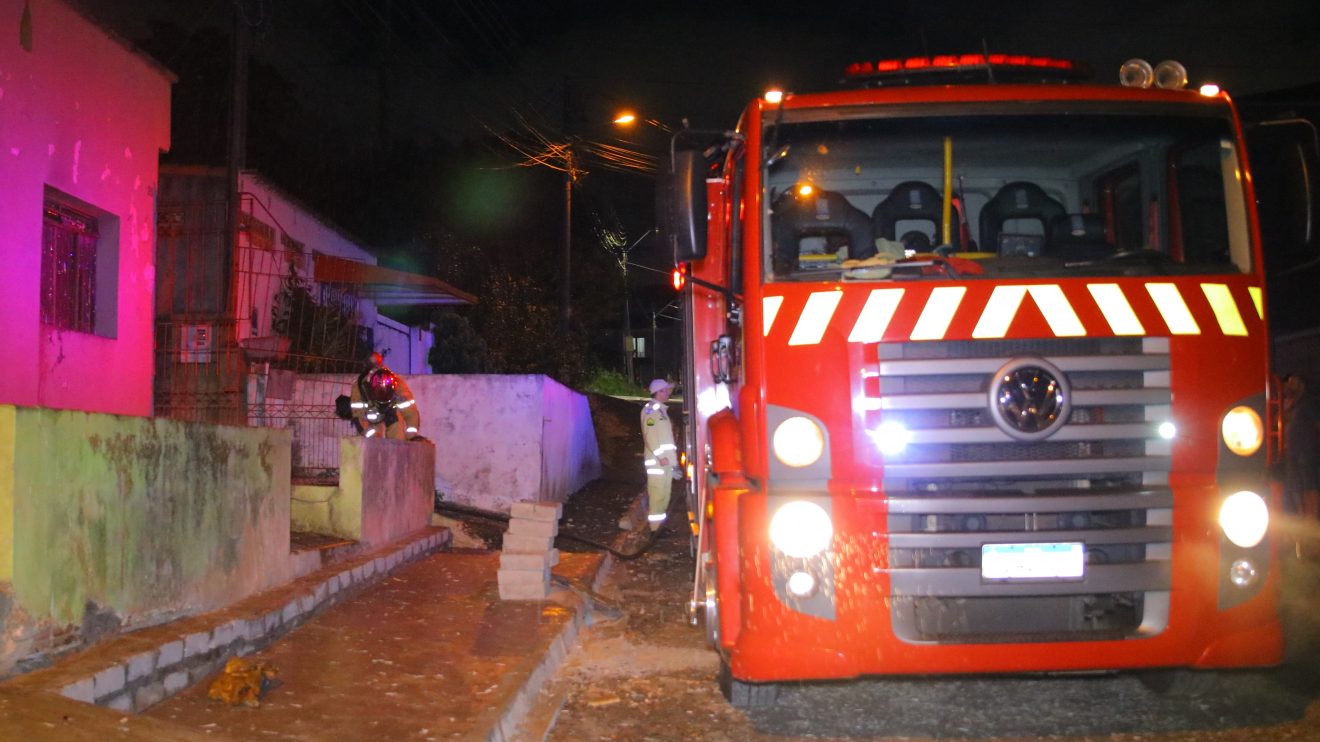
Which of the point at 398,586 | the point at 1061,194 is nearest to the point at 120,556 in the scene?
the point at 398,586

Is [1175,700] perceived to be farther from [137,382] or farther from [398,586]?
[137,382]

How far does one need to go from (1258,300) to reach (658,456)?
7.83m

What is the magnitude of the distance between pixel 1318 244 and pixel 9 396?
886cm

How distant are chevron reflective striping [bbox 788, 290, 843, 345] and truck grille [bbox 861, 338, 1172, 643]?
0.25 metres

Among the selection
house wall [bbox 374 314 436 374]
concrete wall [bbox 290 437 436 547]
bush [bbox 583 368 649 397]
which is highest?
house wall [bbox 374 314 436 374]

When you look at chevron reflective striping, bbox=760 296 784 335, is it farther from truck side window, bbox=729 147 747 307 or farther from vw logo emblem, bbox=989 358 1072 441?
vw logo emblem, bbox=989 358 1072 441

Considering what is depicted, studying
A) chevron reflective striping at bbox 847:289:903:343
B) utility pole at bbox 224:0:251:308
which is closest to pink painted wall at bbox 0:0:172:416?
utility pole at bbox 224:0:251:308

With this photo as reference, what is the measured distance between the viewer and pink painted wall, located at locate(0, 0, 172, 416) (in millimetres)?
8789

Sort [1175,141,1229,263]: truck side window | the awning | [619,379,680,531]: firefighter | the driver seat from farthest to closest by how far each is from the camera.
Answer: the awning
[619,379,680,531]: firefighter
the driver seat
[1175,141,1229,263]: truck side window

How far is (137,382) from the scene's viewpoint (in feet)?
36.0

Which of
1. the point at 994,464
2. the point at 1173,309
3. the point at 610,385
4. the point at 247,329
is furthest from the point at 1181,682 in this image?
the point at 610,385

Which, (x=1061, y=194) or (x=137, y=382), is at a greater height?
(x=1061, y=194)

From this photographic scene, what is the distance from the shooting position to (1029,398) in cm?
451

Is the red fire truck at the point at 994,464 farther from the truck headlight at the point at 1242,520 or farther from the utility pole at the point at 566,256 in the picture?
the utility pole at the point at 566,256
